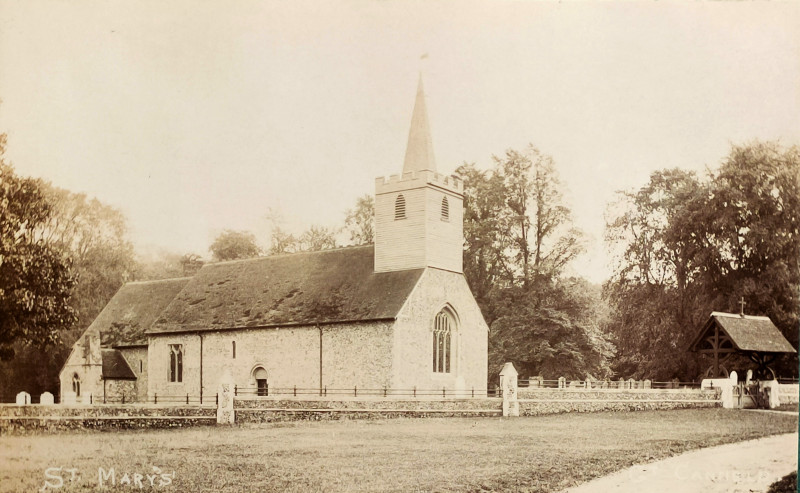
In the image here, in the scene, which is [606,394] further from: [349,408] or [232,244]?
[232,244]

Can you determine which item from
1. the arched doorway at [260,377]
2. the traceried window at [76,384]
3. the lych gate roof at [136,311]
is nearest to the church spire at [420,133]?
the arched doorway at [260,377]

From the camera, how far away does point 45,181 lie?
947 centimetres

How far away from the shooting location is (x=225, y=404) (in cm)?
1430

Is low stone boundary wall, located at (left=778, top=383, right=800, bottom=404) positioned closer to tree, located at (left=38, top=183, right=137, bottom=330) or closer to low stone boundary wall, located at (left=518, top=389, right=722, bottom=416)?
low stone boundary wall, located at (left=518, top=389, right=722, bottom=416)

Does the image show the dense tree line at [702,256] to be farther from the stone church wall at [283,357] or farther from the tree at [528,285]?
the stone church wall at [283,357]

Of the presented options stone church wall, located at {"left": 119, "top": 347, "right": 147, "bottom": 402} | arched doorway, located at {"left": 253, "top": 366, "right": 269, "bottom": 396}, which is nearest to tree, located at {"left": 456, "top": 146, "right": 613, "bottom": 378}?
arched doorway, located at {"left": 253, "top": 366, "right": 269, "bottom": 396}

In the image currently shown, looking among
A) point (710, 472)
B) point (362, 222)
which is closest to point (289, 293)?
point (362, 222)

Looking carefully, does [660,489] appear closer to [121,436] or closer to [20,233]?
[121,436]

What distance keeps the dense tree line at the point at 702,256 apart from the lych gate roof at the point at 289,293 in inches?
231

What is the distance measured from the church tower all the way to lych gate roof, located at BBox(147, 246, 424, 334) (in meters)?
0.52

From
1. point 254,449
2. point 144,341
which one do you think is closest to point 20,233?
point 254,449

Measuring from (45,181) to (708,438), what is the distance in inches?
391

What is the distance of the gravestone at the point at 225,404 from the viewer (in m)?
14.2

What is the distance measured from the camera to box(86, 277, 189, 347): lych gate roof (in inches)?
956
